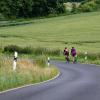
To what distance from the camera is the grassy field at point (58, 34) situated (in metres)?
67.3

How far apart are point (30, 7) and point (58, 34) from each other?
5064 centimetres

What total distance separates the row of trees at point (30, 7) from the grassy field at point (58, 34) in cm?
2790

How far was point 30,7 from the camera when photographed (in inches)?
5187

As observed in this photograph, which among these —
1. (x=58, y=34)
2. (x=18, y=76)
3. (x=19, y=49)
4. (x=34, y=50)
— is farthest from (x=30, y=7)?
(x=18, y=76)

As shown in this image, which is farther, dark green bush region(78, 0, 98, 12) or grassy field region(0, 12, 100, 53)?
dark green bush region(78, 0, 98, 12)

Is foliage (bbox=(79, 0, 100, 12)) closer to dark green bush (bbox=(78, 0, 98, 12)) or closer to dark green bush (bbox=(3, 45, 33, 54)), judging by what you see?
dark green bush (bbox=(78, 0, 98, 12))

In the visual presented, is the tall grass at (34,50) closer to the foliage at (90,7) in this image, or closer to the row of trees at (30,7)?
the row of trees at (30,7)

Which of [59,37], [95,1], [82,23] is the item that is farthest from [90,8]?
[59,37]

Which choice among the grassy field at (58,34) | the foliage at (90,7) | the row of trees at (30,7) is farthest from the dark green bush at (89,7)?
the grassy field at (58,34)

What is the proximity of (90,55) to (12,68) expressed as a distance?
26919 mm

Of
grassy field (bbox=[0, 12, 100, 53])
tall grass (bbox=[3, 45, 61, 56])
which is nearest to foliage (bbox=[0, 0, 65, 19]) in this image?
grassy field (bbox=[0, 12, 100, 53])

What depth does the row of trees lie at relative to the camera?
127312 millimetres

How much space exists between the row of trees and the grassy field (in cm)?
2790

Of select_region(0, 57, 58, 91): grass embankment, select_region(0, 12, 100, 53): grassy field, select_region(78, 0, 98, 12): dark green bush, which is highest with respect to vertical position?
select_region(78, 0, 98, 12): dark green bush
